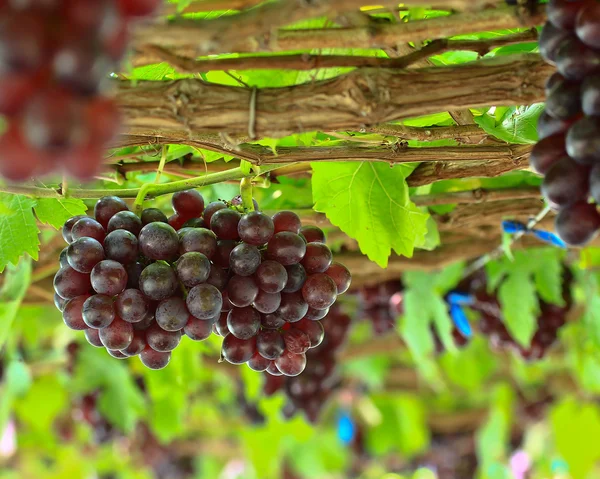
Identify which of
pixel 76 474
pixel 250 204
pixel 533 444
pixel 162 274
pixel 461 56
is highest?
pixel 461 56

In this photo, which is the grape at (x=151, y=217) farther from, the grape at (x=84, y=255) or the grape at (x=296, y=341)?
the grape at (x=296, y=341)

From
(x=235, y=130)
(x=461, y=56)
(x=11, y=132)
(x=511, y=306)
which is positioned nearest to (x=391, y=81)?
(x=235, y=130)

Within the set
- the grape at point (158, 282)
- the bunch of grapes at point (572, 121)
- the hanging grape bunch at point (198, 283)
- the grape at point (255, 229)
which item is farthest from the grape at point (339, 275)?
the bunch of grapes at point (572, 121)

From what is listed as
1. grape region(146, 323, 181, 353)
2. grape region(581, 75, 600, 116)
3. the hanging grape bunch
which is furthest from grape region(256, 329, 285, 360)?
grape region(581, 75, 600, 116)

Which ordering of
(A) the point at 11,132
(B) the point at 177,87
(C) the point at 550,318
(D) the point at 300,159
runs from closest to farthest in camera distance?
(A) the point at 11,132, (B) the point at 177,87, (D) the point at 300,159, (C) the point at 550,318

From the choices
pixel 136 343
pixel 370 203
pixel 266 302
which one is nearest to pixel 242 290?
pixel 266 302

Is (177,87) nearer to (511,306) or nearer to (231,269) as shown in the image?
(231,269)
